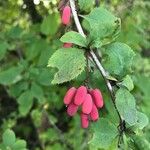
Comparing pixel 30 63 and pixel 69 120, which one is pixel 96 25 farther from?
pixel 69 120

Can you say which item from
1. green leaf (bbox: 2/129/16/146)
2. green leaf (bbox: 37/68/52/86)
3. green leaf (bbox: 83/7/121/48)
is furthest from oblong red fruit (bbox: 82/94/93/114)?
green leaf (bbox: 37/68/52/86)

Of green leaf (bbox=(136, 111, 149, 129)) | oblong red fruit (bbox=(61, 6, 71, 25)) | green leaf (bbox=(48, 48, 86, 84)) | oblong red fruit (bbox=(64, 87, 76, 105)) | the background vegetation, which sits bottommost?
the background vegetation

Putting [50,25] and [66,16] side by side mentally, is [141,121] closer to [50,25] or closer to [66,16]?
[66,16]

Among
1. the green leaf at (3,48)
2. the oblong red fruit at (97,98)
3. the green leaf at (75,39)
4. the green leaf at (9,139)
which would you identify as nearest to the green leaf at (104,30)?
the green leaf at (75,39)

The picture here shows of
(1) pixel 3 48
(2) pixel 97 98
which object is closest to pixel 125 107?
(2) pixel 97 98

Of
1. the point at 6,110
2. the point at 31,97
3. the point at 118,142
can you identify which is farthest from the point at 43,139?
the point at 118,142

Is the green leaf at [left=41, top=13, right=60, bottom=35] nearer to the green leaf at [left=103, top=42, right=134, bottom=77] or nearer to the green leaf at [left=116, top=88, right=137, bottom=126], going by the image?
the green leaf at [left=103, top=42, right=134, bottom=77]
